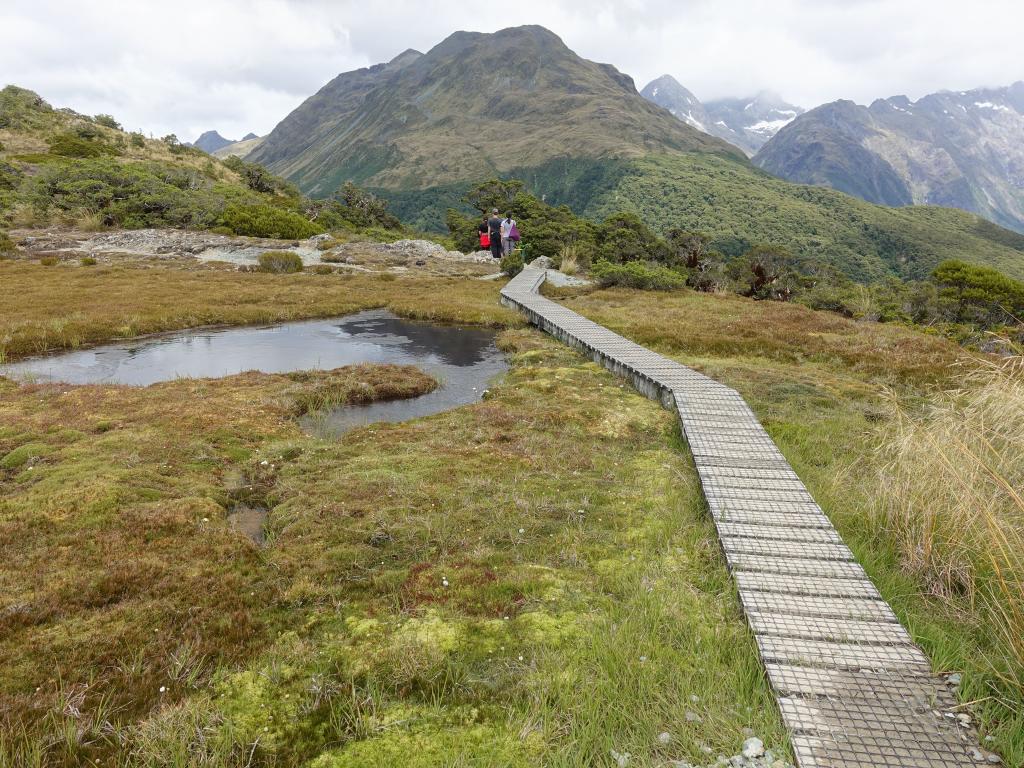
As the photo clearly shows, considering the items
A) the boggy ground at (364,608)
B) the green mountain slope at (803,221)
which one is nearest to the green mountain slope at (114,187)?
the boggy ground at (364,608)

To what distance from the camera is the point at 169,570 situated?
5762 millimetres

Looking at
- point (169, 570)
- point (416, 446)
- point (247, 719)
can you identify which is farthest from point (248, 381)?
point (247, 719)

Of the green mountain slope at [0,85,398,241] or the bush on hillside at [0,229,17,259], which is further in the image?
the green mountain slope at [0,85,398,241]

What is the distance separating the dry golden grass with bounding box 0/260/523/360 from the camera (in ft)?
62.0

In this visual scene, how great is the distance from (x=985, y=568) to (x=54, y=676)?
8.85 metres

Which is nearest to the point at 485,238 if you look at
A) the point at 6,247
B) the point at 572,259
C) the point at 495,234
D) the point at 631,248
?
the point at 495,234

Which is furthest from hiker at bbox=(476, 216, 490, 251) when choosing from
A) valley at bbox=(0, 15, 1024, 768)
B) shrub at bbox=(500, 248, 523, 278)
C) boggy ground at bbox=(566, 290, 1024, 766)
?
valley at bbox=(0, 15, 1024, 768)

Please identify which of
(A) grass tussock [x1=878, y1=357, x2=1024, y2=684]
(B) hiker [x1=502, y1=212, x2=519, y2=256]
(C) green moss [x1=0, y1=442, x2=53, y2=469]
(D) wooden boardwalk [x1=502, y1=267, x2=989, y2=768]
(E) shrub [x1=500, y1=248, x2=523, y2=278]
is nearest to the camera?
(D) wooden boardwalk [x1=502, y1=267, x2=989, y2=768]

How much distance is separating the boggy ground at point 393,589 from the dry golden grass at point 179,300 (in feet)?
26.5

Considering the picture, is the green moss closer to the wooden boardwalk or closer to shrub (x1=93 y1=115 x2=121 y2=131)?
the wooden boardwalk

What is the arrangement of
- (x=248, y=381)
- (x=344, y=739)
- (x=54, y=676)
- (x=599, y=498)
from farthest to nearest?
(x=248, y=381), (x=599, y=498), (x=54, y=676), (x=344, y=739)

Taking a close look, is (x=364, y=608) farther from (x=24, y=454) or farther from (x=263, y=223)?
(x=263, y=223)

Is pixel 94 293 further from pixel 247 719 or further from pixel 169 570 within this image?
pixel 247 719

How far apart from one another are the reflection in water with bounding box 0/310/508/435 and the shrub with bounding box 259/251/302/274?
14.0 meters
